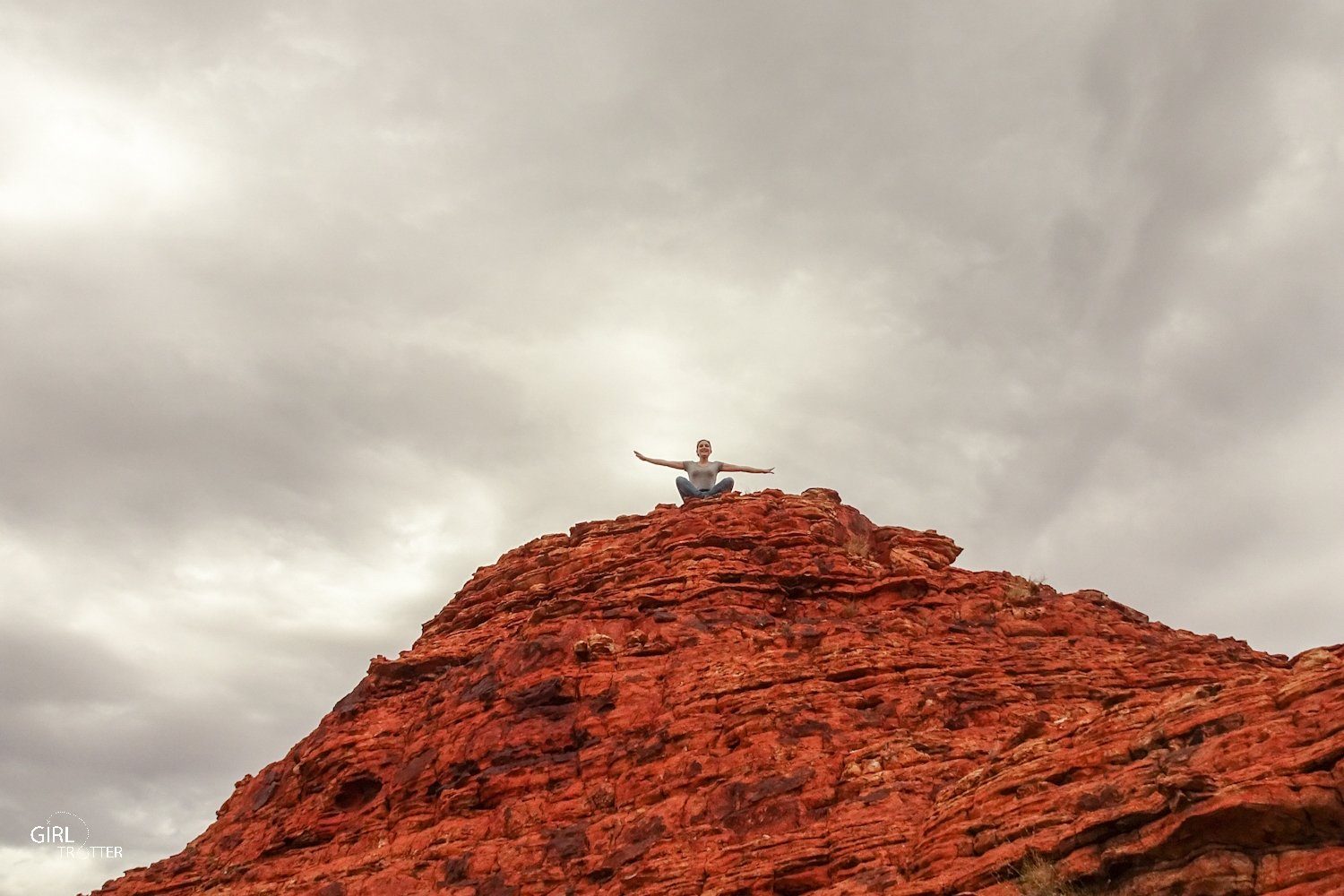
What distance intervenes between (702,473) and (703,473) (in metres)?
0.07

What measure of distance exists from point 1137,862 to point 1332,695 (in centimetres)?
364

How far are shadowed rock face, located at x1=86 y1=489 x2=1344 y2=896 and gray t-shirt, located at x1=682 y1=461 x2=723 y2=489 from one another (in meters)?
3.42

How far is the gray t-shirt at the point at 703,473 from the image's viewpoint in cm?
3647

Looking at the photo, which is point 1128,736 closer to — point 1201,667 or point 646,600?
point 1201,667

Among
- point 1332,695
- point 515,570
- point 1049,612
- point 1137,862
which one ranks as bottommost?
point 1137,862

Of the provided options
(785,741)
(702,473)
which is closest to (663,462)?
(702,473)

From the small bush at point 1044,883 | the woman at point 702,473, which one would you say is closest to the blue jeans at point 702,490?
the woman at point 702,473

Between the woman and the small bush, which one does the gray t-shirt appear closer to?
the woman

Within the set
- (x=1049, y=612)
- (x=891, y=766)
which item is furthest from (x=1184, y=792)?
(x=1049, y=612)

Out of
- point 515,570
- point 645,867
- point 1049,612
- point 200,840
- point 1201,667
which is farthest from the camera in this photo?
point 515,570

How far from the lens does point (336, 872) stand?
79.9ft

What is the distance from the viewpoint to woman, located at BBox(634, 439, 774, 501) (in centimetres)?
3594

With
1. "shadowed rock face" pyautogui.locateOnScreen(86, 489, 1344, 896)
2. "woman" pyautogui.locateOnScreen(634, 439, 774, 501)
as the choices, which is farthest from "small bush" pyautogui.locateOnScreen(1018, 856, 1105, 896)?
"woman" pyautogui.locateOnScreen(634, 439, 774, 501)

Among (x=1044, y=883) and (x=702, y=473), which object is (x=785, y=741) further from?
(x=702, y=473)
